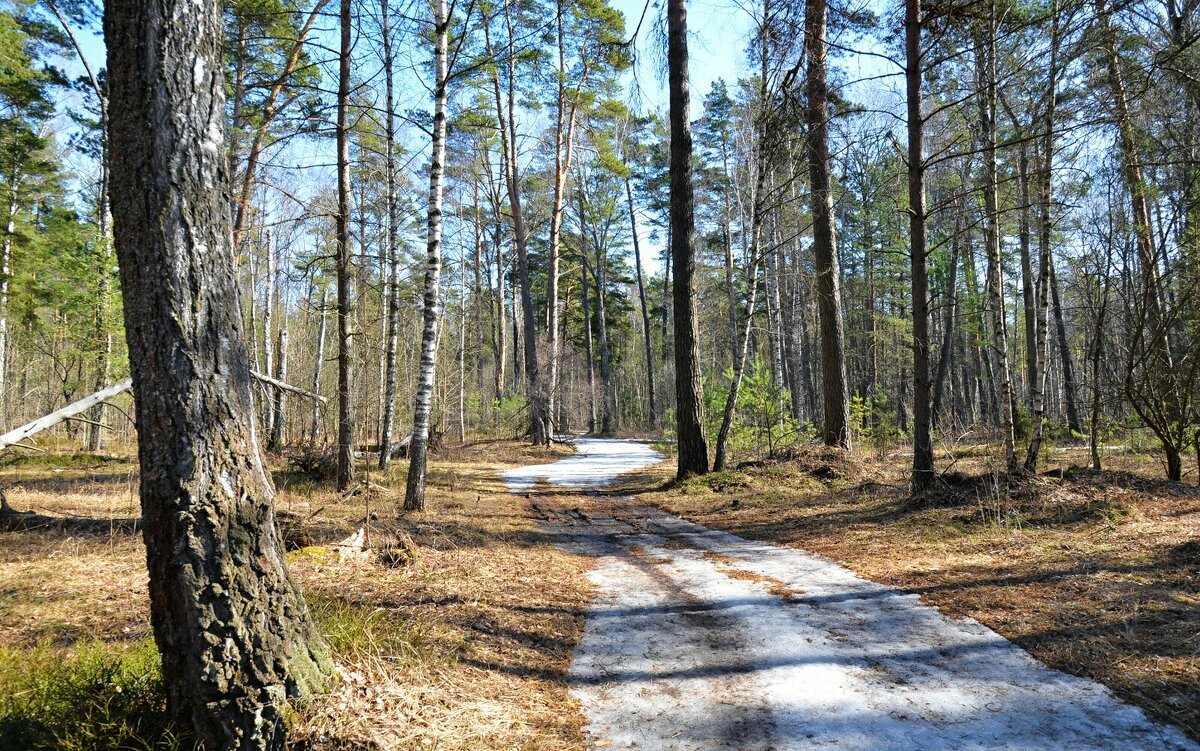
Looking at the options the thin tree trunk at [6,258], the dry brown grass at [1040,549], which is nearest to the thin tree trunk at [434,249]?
the dry brown grass at [1040,549]

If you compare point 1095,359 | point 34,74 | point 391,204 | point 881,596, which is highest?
point 34,74

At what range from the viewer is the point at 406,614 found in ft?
13.4

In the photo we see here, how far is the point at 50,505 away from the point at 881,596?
10.3m

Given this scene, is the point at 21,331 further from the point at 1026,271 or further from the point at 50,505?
the point at 1026,271

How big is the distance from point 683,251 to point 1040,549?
721 cm

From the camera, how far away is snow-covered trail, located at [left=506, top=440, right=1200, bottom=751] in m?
2.65

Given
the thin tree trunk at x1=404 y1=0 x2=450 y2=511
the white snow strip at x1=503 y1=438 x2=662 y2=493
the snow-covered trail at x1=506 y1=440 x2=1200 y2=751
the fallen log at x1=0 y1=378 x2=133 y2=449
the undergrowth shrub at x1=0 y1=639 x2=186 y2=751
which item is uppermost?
the thin tree trunk at x1=404 y1=0 x2=450 y2=511

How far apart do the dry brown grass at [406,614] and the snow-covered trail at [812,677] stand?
0.34 meters

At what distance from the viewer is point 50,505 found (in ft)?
26.1

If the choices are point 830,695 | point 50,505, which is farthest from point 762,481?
point 50,505

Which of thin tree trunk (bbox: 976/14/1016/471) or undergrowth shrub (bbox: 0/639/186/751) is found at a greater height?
thin tree trunk (bbox: 976/14/1016/471)

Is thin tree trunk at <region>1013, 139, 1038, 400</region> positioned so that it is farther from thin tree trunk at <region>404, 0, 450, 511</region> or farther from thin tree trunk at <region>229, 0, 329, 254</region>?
thin tree trunk at <region>229, 0, 329, 254</region>

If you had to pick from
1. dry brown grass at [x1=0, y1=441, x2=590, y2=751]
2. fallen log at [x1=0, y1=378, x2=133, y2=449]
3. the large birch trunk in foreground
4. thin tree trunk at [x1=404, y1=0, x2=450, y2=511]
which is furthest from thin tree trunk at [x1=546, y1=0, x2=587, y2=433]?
the large birch trunk in foreground

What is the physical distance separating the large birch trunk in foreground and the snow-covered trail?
5.42 ft
